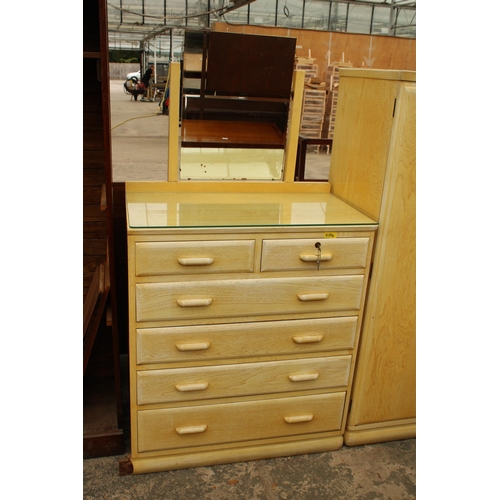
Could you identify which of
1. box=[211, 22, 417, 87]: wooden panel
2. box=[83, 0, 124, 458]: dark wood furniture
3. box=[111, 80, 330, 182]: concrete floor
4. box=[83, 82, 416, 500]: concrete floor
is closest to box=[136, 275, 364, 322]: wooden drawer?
box=[83, 0, 124, 458]: dark wood furniture

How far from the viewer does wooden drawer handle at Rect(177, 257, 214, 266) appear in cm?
208

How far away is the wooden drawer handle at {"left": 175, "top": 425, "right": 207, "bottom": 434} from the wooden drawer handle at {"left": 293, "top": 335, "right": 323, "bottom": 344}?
59cm

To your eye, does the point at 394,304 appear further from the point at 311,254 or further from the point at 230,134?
the point at 230,134

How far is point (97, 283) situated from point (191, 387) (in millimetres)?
789

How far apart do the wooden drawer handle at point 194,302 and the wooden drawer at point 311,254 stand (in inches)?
11.0

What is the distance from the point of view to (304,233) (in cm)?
220

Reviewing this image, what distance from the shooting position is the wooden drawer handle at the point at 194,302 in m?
2.14

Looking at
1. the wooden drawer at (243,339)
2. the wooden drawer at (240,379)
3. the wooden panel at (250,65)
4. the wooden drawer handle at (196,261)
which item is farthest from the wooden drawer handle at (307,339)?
the wooden panel at (250,65)

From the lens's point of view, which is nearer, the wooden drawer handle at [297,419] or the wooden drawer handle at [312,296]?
the wooden drawer handle at [312,296]

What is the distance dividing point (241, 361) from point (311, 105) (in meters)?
9.41

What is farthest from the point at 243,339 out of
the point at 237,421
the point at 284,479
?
the point at 284,479

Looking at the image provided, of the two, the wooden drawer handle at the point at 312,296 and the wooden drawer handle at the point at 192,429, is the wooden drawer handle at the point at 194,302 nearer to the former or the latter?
the wooden drawer handle at the point at 312,296

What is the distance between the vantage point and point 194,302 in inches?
84.4

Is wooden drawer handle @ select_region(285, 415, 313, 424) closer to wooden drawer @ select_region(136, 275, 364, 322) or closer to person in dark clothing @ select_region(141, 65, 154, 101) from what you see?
wooden drawer @ select_region(136, 275, 364, 322)
